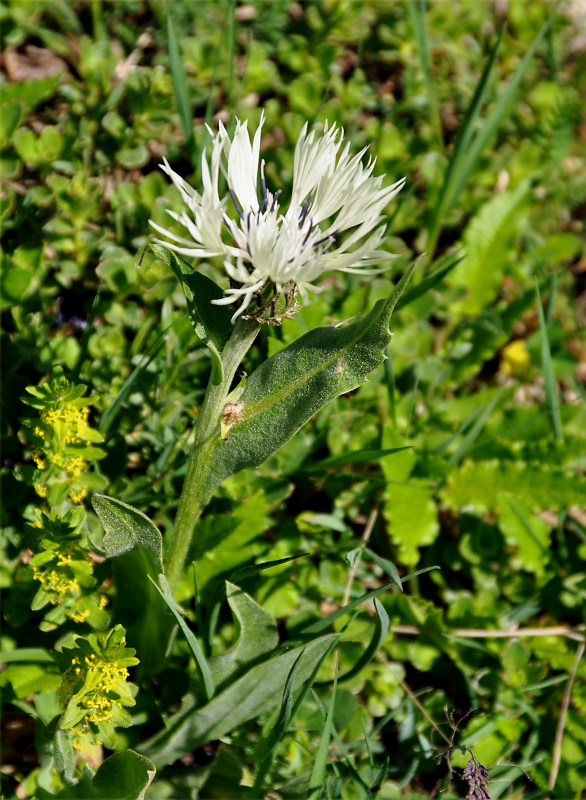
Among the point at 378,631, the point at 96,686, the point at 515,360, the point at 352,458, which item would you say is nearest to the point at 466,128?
the point at 515,360

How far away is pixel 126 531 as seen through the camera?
2.00 metres

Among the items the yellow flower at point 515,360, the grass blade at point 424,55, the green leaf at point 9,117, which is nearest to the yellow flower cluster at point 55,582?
the green leaf at point 9,117

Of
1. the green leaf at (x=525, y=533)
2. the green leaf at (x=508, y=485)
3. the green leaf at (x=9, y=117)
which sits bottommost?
the green leaf at (x=525, y=533)

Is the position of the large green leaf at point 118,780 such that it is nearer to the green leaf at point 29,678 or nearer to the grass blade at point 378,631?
the green leaf at point 29,678

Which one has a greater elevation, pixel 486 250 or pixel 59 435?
pixel 59 435

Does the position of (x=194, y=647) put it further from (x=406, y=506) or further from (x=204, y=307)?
(x=406, y=506)

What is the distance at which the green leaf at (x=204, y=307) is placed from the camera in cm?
185

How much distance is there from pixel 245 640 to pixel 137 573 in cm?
35

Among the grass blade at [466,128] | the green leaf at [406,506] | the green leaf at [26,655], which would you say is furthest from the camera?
the grass blade at [466,128]

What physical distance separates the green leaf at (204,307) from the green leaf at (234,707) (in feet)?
2.60

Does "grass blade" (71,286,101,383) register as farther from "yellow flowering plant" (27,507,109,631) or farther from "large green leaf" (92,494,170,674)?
"large green leaf" (92,494,170,674)

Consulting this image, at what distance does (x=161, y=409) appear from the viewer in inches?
105

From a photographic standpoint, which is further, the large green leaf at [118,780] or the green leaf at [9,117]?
the green leaf at [9,117]

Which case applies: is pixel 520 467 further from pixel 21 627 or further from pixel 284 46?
pixel 284 46
